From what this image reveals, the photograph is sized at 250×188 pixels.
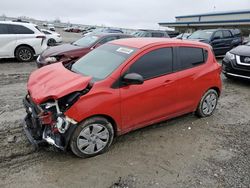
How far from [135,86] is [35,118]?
1.55m

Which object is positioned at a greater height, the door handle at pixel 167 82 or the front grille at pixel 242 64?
the door handle at pixel 167 82

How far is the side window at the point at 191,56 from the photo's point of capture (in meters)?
4.51

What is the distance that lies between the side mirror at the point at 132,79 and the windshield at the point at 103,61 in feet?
0.87

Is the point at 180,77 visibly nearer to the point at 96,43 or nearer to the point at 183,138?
the point at 183,138

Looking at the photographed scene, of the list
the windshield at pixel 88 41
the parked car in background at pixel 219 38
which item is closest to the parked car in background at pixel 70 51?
the windshield at pixel 88 41

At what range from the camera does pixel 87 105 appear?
3.37 metres

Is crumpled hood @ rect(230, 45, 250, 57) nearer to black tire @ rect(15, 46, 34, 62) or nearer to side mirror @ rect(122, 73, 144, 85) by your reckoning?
side mirror @ rect(122, 73, 144, 85)

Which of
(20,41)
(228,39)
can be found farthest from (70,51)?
(228,39)

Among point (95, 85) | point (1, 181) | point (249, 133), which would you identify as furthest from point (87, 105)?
point (249, 133)

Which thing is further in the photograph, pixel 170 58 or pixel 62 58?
pixel 62 58

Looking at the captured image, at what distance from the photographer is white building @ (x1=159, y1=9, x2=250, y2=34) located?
31.1 meters

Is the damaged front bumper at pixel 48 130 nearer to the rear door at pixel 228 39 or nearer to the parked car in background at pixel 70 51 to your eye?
the parked car in background at pixel 70 51

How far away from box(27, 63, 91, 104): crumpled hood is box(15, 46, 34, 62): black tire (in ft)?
24.0

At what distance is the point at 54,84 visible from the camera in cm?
356
